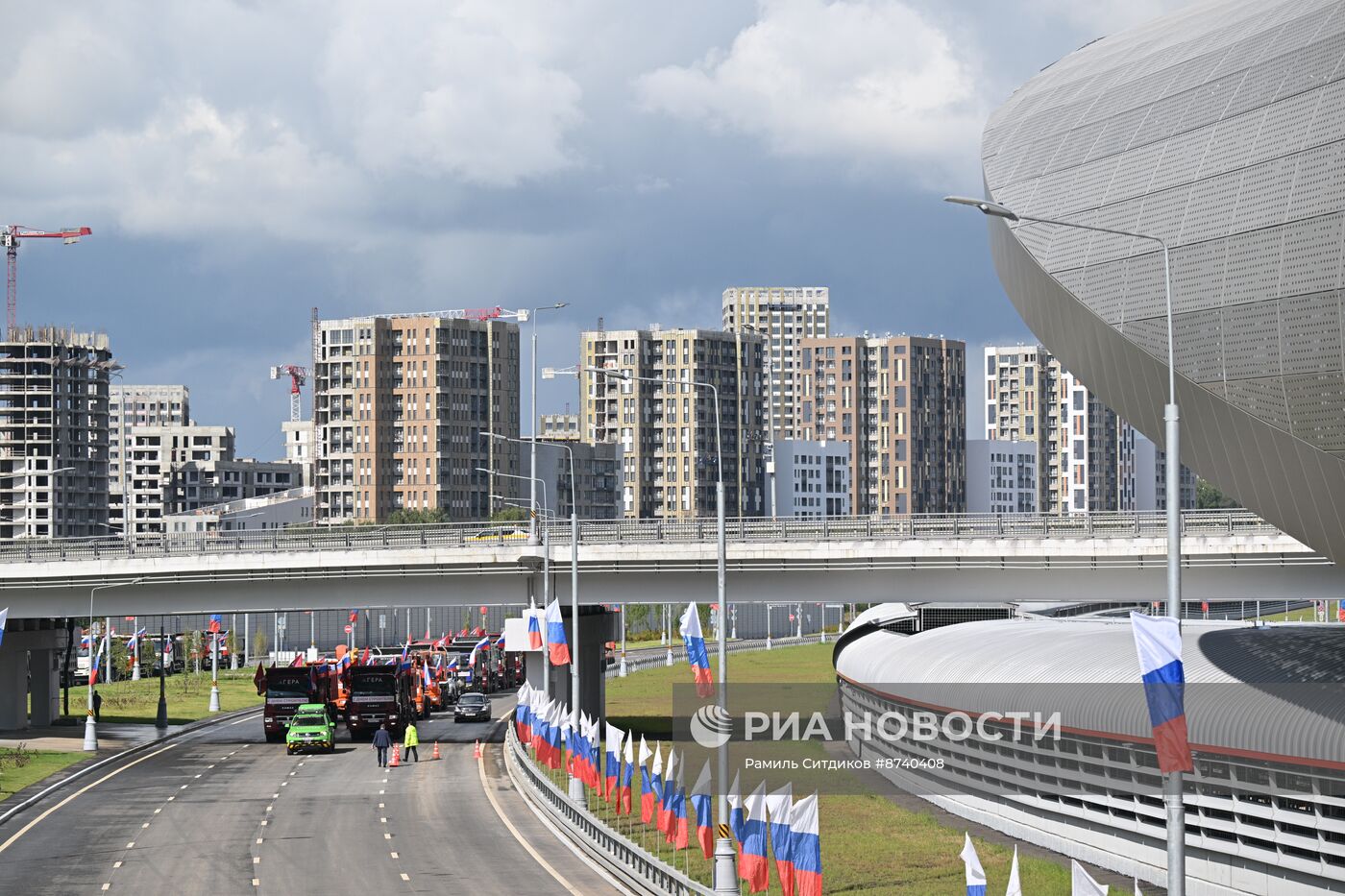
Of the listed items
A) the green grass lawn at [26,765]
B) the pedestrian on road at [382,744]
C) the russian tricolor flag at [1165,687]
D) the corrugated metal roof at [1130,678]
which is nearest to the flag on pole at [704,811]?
the corrugated metal roof at [1130,678]

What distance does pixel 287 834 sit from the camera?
46.7 metres

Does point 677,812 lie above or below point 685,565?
below

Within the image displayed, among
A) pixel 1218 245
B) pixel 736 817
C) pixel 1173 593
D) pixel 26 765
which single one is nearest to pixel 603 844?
pixel 736 817

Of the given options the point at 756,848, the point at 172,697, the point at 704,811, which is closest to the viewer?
the point at 756,848

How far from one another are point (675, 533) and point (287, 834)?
25.7 meters

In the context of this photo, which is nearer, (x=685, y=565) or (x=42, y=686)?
(x=685, y=565)

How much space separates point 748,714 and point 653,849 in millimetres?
36308

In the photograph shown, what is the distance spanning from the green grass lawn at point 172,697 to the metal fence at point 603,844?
40.3 m

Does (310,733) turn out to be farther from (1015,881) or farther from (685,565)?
(1015,881)

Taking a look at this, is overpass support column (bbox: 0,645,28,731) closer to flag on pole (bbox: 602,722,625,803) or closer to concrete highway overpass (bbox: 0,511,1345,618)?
concrete highway overpass (bbox: 0,511,1345,618)

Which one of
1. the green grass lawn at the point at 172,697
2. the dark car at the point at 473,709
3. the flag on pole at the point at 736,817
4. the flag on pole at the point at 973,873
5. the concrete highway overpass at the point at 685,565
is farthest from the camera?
the green grass lawn at the point at 172,697

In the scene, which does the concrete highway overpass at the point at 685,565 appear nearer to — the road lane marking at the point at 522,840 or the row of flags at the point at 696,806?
the row of flags at the point at 696,806

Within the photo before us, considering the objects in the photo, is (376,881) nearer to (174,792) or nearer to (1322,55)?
(174,792)

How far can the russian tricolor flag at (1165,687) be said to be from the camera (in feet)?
62.4
